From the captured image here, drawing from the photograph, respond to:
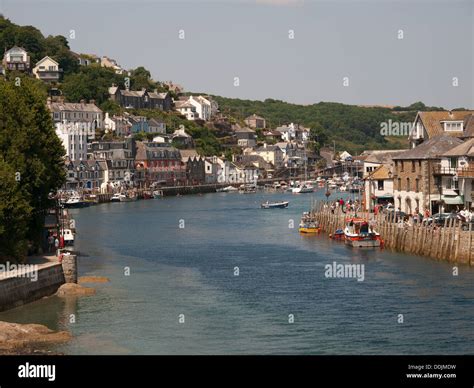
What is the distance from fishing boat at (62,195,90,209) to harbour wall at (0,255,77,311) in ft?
247

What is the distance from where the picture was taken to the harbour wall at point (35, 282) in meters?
41.6

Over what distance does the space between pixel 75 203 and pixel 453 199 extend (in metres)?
68.2

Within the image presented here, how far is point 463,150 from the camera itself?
6319 centimetres

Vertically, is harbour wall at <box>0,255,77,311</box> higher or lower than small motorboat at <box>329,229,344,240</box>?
higher

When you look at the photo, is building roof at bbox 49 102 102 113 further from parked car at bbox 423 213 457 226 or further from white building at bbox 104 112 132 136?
parked car at bbox 423 213 457 226

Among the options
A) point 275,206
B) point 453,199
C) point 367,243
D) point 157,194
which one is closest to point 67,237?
point 367,243

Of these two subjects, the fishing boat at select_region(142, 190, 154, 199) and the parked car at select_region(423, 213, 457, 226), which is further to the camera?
the fishing boat at select_region(142, 190, 154, 199)

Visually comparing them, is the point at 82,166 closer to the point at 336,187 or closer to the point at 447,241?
the point at 336,187

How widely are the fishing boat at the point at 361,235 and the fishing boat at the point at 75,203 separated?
5973 cm

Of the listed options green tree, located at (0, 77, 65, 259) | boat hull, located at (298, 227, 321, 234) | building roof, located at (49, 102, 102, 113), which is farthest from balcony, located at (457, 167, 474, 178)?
building roof, located at (49, 102, 102, 113)

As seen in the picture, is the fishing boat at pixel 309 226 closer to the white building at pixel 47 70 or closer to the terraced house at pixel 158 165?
the terraced house at pixel 158 165

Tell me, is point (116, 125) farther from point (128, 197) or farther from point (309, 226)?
point (309, 226)

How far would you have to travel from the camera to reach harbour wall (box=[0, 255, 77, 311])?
41625 millimetres

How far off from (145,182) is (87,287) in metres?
111
